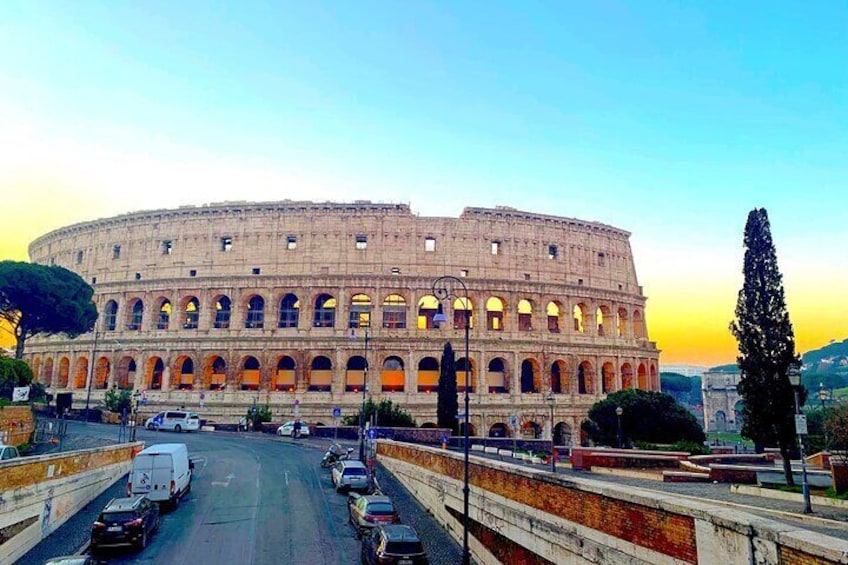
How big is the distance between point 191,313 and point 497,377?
35.4 m

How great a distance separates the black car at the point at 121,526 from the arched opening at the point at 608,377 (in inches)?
2125

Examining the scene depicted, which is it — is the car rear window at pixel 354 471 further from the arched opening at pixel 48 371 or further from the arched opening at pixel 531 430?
the arched opening at pixel 48 371

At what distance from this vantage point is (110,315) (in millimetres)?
61938

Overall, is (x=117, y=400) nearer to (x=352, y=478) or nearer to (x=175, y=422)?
(x=175, y=422)

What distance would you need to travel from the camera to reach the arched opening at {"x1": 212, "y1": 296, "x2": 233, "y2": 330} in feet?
195

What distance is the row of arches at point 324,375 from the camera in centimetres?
5450

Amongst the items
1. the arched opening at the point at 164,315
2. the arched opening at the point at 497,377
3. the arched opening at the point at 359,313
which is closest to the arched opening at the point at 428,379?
the arched opening at the point at 497,377

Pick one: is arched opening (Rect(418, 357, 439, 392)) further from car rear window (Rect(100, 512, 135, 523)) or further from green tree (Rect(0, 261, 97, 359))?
car rear window (Rect(100, 512, 135, 523))

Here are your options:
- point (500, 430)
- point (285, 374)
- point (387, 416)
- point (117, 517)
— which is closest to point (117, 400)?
point (285, 374)

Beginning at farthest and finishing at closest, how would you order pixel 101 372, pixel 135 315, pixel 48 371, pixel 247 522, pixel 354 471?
pixel 48 371, pixel 135 315, pixel 101 372, pixel 354 471, pixel 247 522

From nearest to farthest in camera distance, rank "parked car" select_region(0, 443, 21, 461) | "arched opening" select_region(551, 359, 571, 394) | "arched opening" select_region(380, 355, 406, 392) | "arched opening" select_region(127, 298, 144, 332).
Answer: "parked car" select_region(0, 443, 21, 461) < "arched opening" select_region(380, 355, 406, 392) < "arched opening" select_region(551, 359, 571, 394) < "arched opening" select_region(127, 298, 144, 332)

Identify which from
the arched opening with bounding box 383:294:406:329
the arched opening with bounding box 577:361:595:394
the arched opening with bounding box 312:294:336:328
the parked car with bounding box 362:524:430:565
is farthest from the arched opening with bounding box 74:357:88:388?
the parked car with bounding box 362:524:430:565

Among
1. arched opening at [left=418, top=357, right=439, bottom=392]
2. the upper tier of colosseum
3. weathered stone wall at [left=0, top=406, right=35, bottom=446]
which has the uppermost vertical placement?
the upper tier of colosseum

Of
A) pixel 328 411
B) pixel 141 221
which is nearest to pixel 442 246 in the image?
pixel 328 411
